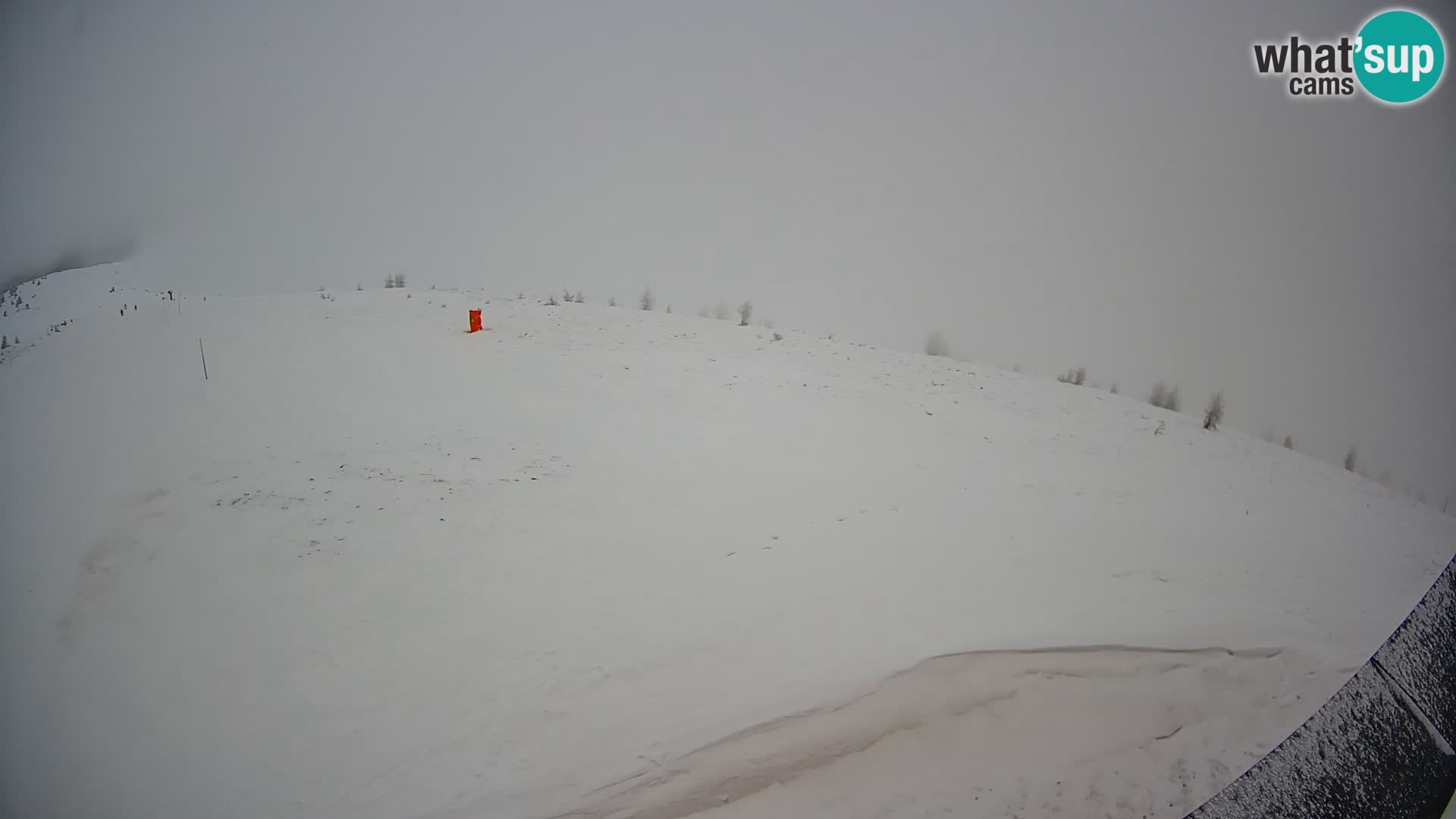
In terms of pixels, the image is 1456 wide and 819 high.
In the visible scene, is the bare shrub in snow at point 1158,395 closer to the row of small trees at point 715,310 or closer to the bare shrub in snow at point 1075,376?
the bare shrub in snow at point 1075,376

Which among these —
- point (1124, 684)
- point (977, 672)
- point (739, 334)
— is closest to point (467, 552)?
point (977, 672)

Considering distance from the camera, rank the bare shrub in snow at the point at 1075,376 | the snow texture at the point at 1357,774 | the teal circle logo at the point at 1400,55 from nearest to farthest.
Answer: the snow texture at the point at 1357,774 < the teal circle logo at the point at 1400,55 < the bare shrub in snow at the point at 1075,376

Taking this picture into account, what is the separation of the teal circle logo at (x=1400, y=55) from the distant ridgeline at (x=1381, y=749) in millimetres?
2052

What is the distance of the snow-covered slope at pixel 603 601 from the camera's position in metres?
2.11

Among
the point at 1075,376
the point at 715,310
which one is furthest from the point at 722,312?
the point at 1075,376

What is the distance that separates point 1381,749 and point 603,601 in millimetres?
2681

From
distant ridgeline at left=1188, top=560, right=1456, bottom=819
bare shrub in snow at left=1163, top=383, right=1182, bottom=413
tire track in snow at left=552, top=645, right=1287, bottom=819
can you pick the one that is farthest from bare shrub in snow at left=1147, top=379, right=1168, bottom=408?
distant ridgeline at left=1188, top=560, right=1456, bottom=819

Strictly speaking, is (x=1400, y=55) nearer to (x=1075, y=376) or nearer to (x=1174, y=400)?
(x=1174, y=400)

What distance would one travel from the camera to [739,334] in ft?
21.8

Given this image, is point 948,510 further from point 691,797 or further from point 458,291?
point 458,291

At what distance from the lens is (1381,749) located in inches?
45.3

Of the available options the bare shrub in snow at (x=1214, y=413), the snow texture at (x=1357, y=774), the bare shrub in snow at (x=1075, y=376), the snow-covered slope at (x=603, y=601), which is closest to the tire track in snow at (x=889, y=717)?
the snow-covered slope at (x=603, y=601)

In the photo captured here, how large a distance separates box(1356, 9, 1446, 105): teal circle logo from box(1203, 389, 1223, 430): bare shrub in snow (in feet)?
5.90

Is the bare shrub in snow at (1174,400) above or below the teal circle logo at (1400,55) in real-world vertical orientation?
below
